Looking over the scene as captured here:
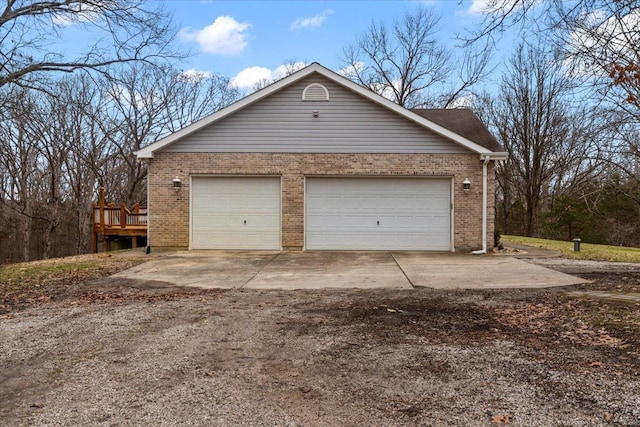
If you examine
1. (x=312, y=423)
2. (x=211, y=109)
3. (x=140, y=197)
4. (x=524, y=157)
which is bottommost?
(x=312, y=423)

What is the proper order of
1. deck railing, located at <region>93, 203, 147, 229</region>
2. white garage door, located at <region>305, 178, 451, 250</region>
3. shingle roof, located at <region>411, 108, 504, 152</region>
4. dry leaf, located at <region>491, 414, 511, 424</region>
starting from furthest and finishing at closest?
1. deck railing, located at <region>93, 203, 147, 229</region>
2. shingle roof, located at <region>411, 108, 504, 152</region>
3. white garage door, located at <region>305, 178, 451, 250</region>
4. dry leaf, located at <region>491, 414, 511, 424</region>

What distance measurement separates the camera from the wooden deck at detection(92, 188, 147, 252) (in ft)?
52.6

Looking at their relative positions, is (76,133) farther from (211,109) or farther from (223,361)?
(223,361)

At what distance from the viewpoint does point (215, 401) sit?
128 inches

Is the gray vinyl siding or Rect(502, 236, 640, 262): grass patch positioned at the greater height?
the gray vinyl siding

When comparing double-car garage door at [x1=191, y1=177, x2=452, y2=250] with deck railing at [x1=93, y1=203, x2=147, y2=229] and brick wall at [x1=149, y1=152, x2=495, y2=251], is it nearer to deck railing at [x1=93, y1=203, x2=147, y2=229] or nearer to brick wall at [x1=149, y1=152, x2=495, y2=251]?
brick wall at [x1=149, y1=152, x2=495, y2=251]

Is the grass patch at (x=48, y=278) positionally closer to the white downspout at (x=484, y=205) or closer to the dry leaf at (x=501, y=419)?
the dry leaf at (x=501, y=419)

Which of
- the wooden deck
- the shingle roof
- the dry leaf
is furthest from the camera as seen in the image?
the wooden deck

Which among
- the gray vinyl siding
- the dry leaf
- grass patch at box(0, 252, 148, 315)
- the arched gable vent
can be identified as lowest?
A: the dry leaf

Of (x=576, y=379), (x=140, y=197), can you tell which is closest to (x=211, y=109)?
(x=140, y=197)

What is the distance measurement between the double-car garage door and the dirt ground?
22.2 ft

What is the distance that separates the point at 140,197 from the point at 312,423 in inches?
1229

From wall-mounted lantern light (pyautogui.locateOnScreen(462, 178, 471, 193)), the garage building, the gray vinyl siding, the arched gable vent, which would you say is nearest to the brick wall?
the garage building

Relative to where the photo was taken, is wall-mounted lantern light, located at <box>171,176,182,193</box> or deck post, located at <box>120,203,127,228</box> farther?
deck post, located at <box>120,203,127,228</box>
